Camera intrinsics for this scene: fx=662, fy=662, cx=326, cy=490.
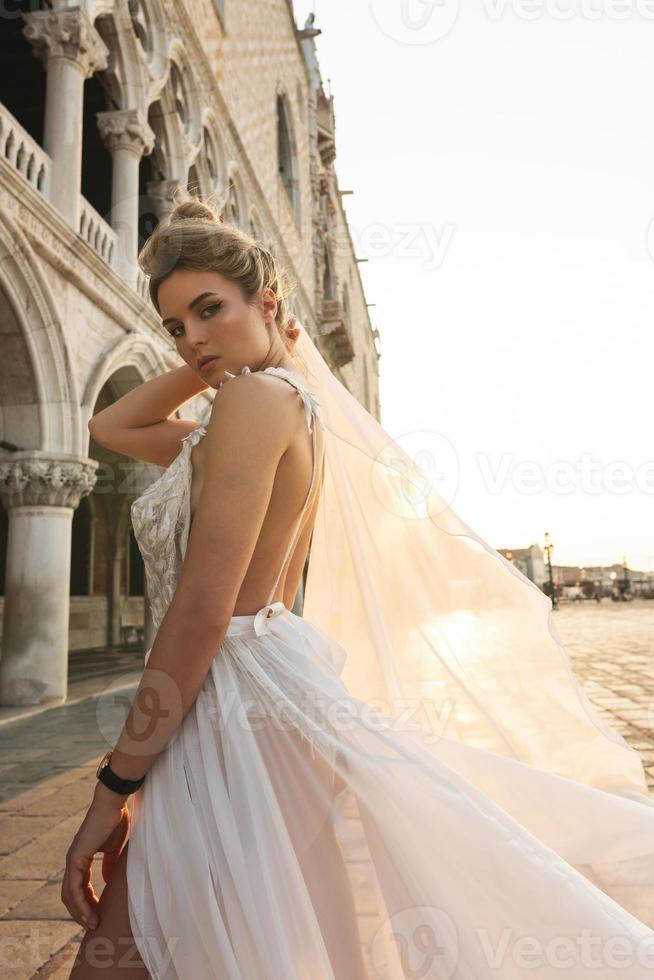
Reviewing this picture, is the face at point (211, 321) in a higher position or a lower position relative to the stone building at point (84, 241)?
lower

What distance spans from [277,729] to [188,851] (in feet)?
0.70

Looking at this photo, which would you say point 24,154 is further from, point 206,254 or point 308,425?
point 308,425

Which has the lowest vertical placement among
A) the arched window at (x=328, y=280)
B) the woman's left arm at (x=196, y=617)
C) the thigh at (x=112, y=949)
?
the thigh at (x=112, y=949)

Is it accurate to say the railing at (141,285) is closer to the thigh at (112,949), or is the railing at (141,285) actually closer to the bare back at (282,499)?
the bare back at (282,499)

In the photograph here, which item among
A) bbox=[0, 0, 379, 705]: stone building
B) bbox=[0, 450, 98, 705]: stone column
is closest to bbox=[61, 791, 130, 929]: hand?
bbox=[0, 0, 379, 705]: stone building

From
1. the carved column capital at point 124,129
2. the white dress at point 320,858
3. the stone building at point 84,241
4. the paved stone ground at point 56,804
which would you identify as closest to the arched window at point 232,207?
the stone building at point 84,241

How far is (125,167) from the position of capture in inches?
330

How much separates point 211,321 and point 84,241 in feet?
21.5

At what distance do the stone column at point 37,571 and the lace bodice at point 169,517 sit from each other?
607 cm

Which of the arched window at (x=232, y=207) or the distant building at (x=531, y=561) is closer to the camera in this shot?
the arched window at (x=232, y=207)

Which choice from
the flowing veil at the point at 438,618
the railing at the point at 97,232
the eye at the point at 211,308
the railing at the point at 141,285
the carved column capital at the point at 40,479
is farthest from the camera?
the railing at the point at 141,285

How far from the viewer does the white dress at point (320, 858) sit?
92cm

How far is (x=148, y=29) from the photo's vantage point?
9.11 m

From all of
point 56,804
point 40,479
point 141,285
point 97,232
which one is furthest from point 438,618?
point 141,285
